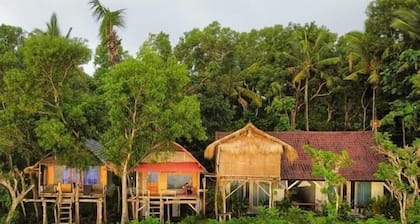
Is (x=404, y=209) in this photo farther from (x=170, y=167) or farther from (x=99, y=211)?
(x=99, y=211)

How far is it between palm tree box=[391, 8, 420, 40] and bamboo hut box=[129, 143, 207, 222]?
36.7 ft

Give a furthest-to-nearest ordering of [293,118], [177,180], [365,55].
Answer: [293,118] < [365,55] < [177,180]

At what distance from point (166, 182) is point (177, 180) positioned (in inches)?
20.9

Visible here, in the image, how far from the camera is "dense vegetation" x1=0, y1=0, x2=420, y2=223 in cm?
1970

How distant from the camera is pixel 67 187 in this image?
22328 millimetres

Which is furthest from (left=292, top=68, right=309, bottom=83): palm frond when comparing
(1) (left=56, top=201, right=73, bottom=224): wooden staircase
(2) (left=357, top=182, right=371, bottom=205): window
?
(1) (left=56, top=201, right=73, bottom=224): wooden staircase

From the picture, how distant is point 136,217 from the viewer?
21.7 metres

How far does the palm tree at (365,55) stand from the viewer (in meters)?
26.0

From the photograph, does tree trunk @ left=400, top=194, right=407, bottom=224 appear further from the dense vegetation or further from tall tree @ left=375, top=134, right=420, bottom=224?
the dense vegetation

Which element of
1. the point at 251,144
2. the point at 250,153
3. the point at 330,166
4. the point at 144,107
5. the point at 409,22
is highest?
the point at 409,22

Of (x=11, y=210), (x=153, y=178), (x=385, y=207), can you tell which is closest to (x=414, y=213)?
(x=385, y=207)

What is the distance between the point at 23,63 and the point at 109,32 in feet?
14.0

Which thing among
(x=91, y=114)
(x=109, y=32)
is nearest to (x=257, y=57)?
(x=109, y=32)

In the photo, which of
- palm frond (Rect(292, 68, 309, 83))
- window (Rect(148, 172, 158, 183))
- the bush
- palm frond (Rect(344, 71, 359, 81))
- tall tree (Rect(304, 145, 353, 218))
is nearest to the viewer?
the bush
